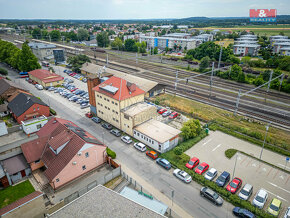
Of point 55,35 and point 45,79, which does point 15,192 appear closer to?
point 45,79

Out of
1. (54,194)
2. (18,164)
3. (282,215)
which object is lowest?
(282,215)

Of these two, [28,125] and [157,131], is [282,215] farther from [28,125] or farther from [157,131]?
[28,125]

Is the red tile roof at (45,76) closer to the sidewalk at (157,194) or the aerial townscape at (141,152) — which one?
the aerial townscape at (141,152)

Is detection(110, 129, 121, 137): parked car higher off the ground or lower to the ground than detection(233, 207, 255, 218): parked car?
higher

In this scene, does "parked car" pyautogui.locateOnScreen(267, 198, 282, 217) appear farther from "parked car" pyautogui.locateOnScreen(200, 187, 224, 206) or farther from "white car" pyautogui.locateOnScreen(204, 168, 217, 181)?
"white car" pyautogui.locateOnScreen(204, 168, 217, 181)

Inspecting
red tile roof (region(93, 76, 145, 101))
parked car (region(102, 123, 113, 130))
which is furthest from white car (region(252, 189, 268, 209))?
parked car (region(102, 123, 113, 130))

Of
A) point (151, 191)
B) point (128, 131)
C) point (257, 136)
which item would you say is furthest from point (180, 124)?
point (151, 191)
